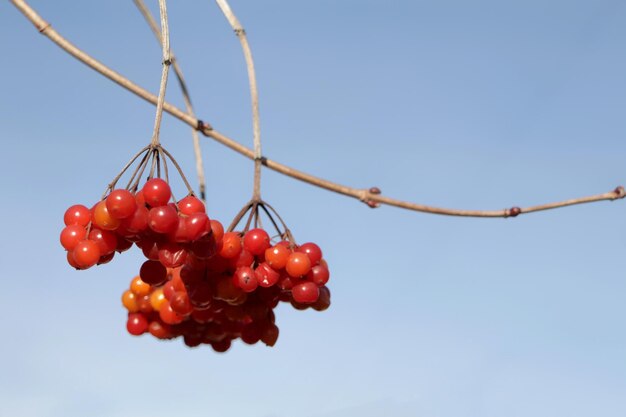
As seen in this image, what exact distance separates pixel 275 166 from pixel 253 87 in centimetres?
34

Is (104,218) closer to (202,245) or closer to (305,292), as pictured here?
(202,245)

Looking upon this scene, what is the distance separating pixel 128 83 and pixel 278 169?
1.69ft

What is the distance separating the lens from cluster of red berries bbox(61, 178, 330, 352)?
2.16 metres

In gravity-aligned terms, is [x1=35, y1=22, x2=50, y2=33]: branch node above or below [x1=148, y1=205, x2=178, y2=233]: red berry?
above

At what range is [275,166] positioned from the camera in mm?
2494

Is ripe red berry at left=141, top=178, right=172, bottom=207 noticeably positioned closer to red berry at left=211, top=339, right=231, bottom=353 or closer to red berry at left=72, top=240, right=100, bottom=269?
red berry at left=72, top=240, right=100, bottom=269

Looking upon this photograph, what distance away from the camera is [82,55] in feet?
7.94

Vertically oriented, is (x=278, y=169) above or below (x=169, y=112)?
below

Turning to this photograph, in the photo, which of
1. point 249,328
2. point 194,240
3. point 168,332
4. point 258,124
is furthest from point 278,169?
point 168,332

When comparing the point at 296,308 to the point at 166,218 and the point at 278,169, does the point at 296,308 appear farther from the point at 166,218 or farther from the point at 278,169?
the point at 166,218

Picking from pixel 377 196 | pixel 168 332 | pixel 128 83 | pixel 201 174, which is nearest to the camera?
pixel 377 196

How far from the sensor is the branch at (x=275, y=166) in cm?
229

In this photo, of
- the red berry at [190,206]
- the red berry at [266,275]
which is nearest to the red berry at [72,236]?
the red berry at [190,206]

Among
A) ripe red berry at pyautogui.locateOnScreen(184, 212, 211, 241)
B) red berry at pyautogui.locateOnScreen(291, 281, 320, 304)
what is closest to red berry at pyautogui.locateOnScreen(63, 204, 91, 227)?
ripe red berry at pyautogui.locateOnScreen(184, 212, 211, 241)
